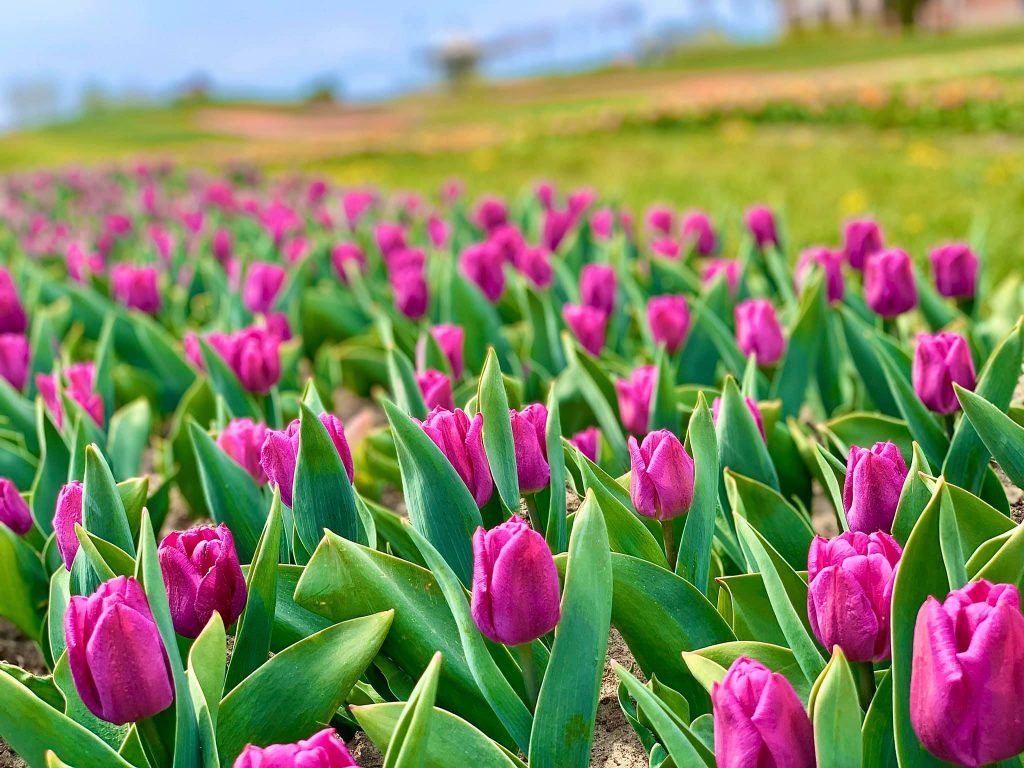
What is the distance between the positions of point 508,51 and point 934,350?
76489 millimetres

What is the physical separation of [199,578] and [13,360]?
1.61 metres

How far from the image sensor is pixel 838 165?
8.62 metres

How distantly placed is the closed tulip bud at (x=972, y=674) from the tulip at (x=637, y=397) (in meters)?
0.96

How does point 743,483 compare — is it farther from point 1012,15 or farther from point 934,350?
point 1012,15

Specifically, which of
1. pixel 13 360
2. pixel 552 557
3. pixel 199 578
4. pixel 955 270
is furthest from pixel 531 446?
pixel 13 360

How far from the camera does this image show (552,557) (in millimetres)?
1105

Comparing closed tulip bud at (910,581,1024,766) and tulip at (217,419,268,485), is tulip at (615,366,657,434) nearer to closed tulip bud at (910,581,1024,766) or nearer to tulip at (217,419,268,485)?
tulip at (217,419,268,485)

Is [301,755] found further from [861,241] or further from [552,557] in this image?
[861,241]

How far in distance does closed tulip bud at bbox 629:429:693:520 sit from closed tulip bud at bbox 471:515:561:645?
294 mm

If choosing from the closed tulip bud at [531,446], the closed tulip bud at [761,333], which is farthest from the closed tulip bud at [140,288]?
the closed tulip bud at [531,446]

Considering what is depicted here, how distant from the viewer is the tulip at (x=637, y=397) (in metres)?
1.85

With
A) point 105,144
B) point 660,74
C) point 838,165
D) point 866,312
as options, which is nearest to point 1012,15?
point 660,74

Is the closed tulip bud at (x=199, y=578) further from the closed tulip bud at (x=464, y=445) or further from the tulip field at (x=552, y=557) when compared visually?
the closed tulip bud at (x=464, y=445)

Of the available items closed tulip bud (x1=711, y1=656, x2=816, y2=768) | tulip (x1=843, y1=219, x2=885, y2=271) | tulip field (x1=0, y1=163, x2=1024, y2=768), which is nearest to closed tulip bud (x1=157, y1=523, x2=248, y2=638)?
tulip field (x1=0, y1=163, x2=1024, y2=768)
